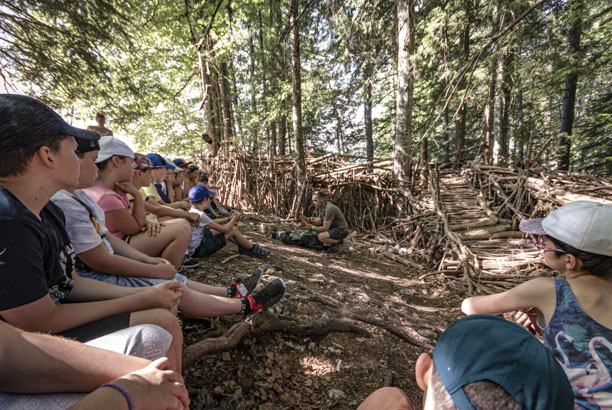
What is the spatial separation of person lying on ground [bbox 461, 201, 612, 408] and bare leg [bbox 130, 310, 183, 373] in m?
1.84

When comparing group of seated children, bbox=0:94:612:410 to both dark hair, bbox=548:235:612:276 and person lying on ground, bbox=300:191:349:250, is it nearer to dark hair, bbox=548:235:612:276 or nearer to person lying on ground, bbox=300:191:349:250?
dark hair, bbox=548:235:612:276

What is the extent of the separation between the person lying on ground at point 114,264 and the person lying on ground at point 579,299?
1897 millimetres

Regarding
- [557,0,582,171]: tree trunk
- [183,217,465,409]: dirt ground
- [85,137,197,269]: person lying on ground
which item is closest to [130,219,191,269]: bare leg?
[85,137,197,269]: person lying on ground

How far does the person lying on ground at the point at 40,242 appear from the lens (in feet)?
3.48

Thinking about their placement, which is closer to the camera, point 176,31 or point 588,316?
point 588,316

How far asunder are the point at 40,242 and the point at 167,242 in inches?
62.0

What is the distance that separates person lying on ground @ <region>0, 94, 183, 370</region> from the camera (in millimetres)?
1060

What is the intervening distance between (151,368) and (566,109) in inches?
527

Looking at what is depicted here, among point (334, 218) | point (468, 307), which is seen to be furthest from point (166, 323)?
point (334, 218)

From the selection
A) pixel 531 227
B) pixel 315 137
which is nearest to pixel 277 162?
pixel 531 227

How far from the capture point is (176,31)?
9336mm

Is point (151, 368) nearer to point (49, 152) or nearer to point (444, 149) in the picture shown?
point (49, 152)

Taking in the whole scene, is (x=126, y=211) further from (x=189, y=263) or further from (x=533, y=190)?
(x=533, y=190)

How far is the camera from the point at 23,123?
1.16 meters
